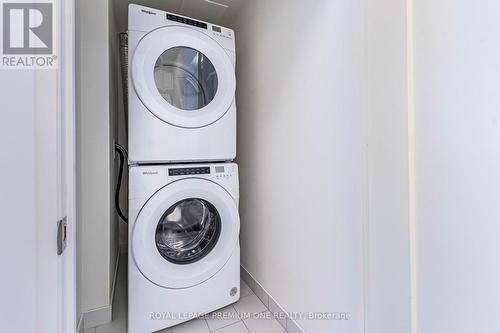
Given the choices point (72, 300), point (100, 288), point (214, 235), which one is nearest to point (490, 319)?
point (72, 300)

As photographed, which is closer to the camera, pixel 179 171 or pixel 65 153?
pixel 65 153

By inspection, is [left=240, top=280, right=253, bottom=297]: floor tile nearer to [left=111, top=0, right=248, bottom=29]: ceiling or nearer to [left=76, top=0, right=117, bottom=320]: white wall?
[left=76, top=0, right=117, bottom=320]: white wall

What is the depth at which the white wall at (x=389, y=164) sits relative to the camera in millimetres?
494

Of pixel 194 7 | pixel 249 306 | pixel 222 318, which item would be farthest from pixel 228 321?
pixel 194 7

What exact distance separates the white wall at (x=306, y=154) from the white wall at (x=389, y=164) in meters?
0.18

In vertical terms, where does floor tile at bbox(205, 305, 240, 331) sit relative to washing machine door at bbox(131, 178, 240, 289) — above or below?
below

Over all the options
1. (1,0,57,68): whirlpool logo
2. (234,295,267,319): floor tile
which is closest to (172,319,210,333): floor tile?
(234,295,267,319): floor tile

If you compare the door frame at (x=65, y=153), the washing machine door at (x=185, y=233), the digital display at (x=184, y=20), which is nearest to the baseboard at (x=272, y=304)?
the washing machine door at (x=185, y=233)

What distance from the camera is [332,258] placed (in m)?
1.01

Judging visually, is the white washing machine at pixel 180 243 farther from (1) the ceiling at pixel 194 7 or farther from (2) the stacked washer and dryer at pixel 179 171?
(1) the ceiling at pixel 194 7

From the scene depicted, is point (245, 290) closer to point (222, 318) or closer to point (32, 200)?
point (222, 318)

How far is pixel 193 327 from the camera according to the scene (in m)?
1.34

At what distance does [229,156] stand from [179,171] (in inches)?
13.1

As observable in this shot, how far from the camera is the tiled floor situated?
131 cm
